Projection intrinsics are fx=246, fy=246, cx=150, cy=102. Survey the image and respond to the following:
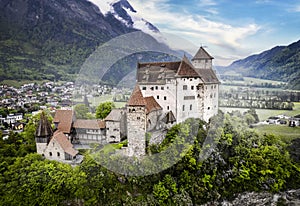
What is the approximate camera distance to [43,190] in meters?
22.6

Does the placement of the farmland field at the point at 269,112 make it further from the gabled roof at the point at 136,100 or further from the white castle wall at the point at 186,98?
the gabled roof at the point at 136,100

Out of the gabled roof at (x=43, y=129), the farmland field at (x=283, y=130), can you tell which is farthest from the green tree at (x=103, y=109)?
the farmland field at (x=283, y=130)

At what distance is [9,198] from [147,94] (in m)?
17.3

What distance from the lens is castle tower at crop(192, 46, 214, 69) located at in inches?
1287

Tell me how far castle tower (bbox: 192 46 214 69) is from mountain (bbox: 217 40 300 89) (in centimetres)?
A: 2707

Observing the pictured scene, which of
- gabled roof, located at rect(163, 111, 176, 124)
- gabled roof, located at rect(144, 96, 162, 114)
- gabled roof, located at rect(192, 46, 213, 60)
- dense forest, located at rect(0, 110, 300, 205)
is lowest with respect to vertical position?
dense forest, located at rect(0, 110, 300, 205)

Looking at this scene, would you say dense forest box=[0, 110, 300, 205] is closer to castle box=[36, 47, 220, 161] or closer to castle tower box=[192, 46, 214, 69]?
castle box=[36, 47, 220, 161]

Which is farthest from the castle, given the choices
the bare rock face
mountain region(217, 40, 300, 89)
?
mountain region(217, 40, 300, 89)

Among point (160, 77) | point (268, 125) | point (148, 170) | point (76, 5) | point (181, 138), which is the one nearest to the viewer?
point (148, 170)

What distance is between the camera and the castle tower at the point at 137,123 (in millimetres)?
23656

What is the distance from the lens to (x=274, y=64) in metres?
→ 59.8

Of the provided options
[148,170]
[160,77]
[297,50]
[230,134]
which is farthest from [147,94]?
[297,50]

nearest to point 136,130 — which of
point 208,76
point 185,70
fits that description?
point 185,70

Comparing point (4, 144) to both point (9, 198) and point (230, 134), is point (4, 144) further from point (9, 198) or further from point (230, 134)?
point (230, 134)
